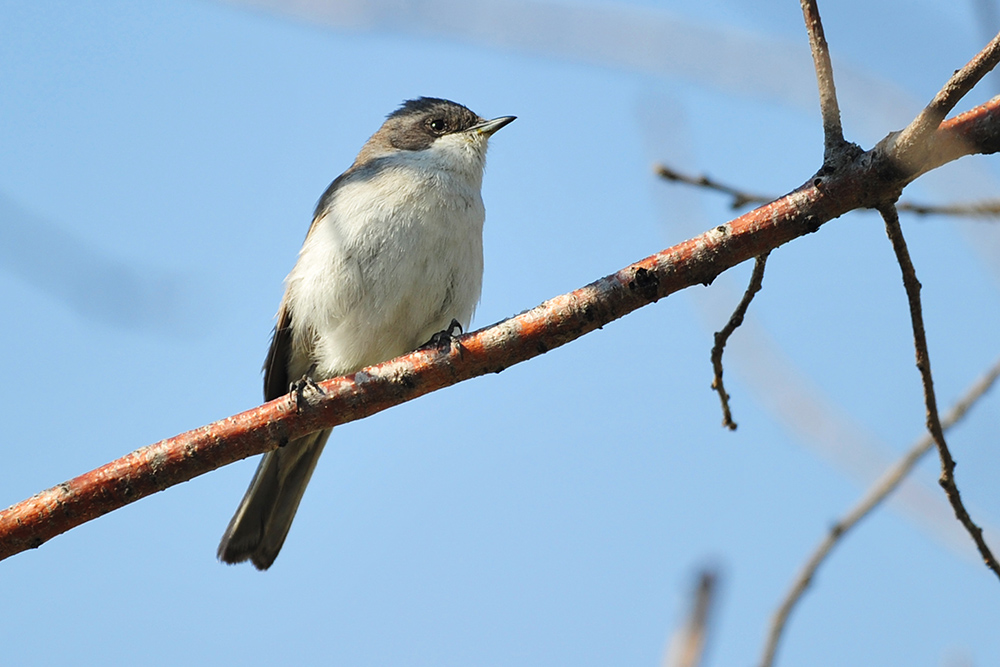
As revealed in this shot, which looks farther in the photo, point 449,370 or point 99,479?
point 449,370

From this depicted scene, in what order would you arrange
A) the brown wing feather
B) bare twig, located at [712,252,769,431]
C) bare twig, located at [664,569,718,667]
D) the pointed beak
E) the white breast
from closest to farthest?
bare twig, located at [664,569,718,667] < bare twig, located at [712,252,769,431] < the white breast < the brown wing feather < the pointed beak

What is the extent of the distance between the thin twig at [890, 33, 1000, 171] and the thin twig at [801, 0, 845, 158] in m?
0.20

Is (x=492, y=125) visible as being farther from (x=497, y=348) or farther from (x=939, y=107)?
(x=939, y=107)

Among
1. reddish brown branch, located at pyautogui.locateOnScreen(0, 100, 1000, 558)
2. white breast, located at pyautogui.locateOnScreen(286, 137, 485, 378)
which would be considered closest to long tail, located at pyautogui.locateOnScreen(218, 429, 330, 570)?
white breast, located at pyautogui.locateOnScreen(286, 137, 485, 378)

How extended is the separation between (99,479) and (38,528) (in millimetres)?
253

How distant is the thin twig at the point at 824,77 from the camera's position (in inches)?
120

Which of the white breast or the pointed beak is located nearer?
the white breast

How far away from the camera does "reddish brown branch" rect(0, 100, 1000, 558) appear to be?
305 cm

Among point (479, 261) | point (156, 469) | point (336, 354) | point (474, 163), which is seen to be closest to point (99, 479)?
point (156, 469)

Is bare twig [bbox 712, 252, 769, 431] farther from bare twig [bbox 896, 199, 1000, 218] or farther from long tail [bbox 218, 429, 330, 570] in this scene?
long tail [bbox 218, 429, 330, 570]

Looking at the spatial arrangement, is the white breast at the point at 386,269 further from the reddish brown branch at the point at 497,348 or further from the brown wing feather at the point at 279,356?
the reddish brown branch at the point at 497,348

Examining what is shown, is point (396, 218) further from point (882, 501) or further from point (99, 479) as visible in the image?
point (882, 501)

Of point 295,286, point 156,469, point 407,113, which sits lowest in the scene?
point 156,469

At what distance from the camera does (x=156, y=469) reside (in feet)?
11.3
